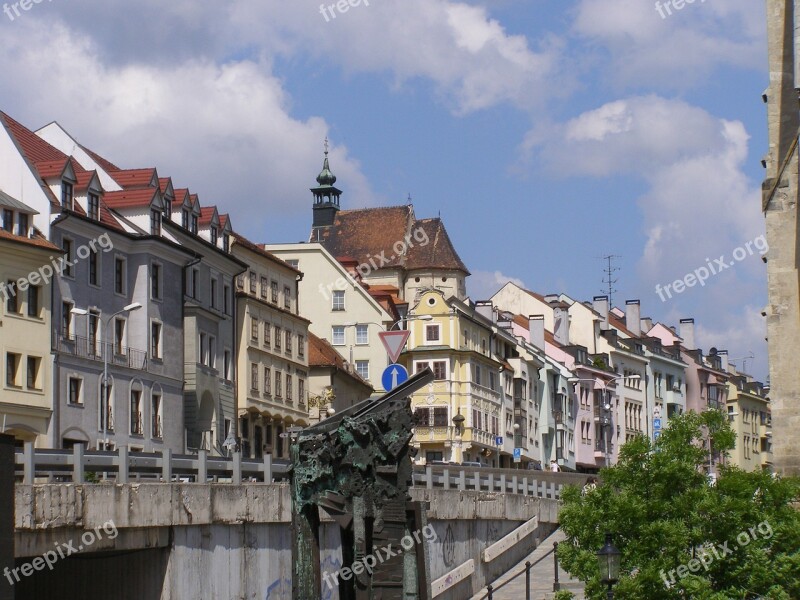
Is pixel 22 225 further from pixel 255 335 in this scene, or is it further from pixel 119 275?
pixel 255 335

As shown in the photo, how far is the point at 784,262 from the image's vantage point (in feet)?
122

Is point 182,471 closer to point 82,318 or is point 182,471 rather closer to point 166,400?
point 82,318

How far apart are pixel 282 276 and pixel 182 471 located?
49822mm

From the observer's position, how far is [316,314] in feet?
347

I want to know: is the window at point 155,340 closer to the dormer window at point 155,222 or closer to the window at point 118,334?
the window at point 118,334

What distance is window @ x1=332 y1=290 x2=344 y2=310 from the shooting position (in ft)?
343

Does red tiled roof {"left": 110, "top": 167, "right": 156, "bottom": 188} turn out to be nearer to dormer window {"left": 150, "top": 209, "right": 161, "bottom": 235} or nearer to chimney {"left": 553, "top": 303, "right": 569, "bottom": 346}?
dormer window {"left": 150, "top": 209, "right": 161, "bottom": 235}

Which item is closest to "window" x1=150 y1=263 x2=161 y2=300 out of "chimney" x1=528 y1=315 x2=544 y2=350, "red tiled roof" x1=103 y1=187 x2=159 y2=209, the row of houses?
the row of houses

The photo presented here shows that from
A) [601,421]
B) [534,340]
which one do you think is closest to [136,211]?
[534,340]

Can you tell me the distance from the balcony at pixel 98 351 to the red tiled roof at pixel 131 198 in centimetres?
621

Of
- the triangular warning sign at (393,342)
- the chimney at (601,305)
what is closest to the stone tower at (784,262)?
the triangular warning sign at (393,342)

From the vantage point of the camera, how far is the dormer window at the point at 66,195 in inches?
2361

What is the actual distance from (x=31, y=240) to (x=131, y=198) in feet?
31.6

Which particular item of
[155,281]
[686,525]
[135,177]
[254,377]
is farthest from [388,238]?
[686,525]
